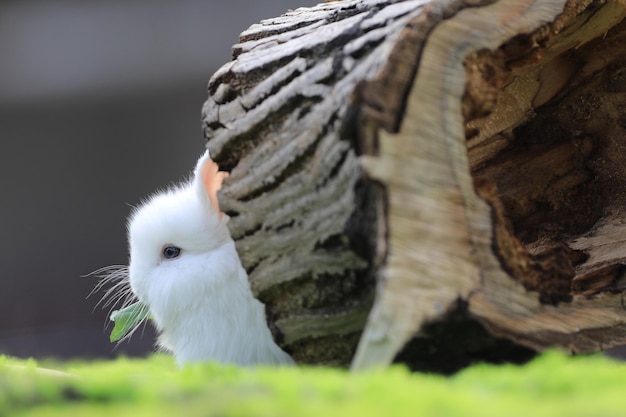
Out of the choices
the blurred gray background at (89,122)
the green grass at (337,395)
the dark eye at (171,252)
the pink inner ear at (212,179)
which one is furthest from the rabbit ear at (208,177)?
the blurred gray background at (89,122)

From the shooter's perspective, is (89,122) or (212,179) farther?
(89,122)

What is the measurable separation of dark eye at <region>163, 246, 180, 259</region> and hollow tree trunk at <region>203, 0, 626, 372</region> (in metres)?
0.29

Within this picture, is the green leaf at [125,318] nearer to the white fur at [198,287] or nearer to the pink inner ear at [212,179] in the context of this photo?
the white fur at [198,287]

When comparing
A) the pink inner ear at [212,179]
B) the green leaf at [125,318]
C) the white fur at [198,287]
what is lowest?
the green leaf at [125,318]

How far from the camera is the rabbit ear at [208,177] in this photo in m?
1.25

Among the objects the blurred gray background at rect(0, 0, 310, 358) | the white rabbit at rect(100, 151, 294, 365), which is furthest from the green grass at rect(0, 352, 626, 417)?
the blurred gray background at rect(0, 0, 310, 358)

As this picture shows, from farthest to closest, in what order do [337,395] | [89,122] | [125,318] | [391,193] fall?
[89,122], [125,318], [391,193], [337,395]

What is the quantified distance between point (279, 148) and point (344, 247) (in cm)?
17

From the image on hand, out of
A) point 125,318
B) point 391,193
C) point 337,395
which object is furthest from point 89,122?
point 337,395

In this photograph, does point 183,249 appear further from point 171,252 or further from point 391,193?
point 391,193

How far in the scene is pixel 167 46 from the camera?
2703 mm

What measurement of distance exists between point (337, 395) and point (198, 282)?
0.65 meters

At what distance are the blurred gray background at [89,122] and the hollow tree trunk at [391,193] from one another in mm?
1602

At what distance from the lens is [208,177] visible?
127 cm
